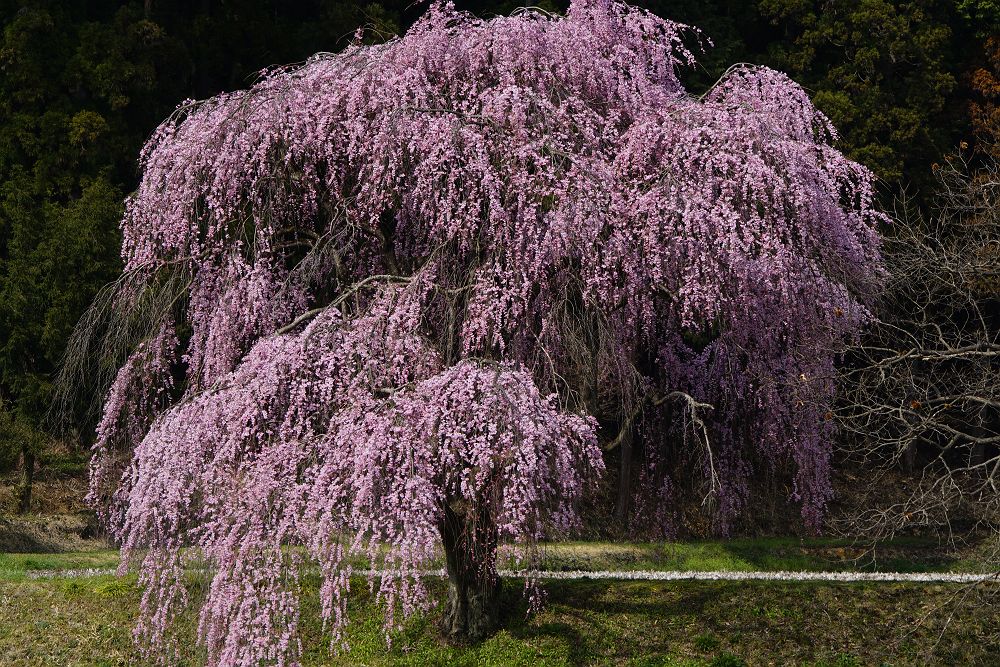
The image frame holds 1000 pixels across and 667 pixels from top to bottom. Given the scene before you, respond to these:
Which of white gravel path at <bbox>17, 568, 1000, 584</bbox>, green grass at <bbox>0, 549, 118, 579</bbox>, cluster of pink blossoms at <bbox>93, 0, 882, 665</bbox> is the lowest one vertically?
white gravel path at <bbox>17, 568, 1000, 584</bbox>

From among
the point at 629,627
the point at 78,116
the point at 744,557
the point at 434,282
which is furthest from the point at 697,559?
the point at 78,116

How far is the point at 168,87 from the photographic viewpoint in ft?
81.0

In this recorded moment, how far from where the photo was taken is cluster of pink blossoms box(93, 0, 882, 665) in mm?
10594

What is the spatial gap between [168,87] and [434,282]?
1460cm

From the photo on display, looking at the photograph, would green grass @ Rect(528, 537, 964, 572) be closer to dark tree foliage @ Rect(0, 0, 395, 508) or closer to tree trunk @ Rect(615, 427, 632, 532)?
tree trunk @ Rect(615, 427, 632, 532)

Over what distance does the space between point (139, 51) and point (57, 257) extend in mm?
5171

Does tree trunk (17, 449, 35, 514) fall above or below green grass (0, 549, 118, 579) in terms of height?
above

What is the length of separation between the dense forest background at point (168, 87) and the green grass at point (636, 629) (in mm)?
7394

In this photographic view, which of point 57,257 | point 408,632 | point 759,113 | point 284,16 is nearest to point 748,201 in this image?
point 759,113

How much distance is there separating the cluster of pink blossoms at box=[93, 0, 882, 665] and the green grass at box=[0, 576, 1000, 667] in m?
0.82

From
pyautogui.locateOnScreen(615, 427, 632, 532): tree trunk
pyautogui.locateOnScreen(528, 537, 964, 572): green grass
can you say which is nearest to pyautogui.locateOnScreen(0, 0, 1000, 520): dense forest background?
pyautogui.locateOnScreen(528, 537, 964, 572): green grass

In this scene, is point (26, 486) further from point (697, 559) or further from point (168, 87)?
point (697, 559)

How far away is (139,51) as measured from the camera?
943 inches

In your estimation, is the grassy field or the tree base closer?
the grassy field
